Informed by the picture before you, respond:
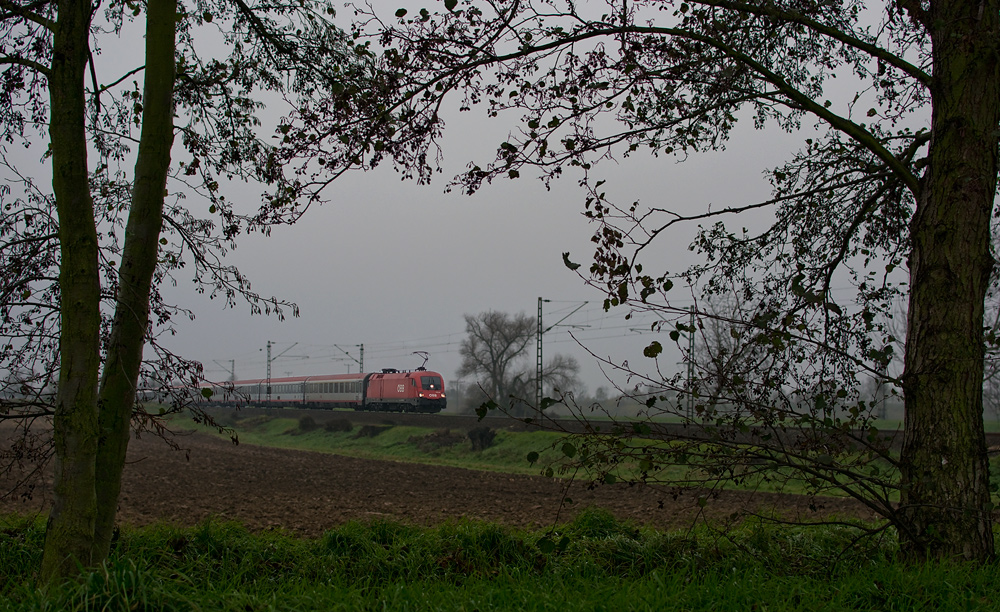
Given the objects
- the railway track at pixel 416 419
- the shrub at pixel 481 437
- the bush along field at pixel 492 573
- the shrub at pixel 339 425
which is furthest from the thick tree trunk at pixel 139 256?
the shrub at pixel 339 425

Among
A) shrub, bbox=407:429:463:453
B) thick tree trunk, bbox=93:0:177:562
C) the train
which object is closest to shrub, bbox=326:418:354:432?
the train

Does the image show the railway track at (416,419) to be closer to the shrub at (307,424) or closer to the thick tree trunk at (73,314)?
the shrub at (307,424)

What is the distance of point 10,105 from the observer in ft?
17.4

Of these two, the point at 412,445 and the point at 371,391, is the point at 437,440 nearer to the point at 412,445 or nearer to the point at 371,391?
the point at 412,445

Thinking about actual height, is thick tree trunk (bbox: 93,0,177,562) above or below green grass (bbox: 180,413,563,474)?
above

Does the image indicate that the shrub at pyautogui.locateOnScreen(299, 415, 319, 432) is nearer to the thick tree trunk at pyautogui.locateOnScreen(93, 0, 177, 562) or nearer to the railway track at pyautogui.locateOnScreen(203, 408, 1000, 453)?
the railway track at pyautogui.locateOnScreen(203, 408, 1000, 453)

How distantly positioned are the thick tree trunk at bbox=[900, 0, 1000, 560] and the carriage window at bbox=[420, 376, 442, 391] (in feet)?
107

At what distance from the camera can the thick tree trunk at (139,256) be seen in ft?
14.2

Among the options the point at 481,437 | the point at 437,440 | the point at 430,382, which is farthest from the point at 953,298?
the point at 430,382

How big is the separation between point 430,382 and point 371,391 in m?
4.06

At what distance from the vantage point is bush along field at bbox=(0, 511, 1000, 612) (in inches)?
123

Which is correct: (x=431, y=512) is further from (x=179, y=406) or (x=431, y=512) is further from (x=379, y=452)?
(x=379, y=452)

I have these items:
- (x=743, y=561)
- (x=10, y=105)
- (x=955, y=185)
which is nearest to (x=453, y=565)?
(x=743, y=561)

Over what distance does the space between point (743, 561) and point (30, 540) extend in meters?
5.26
